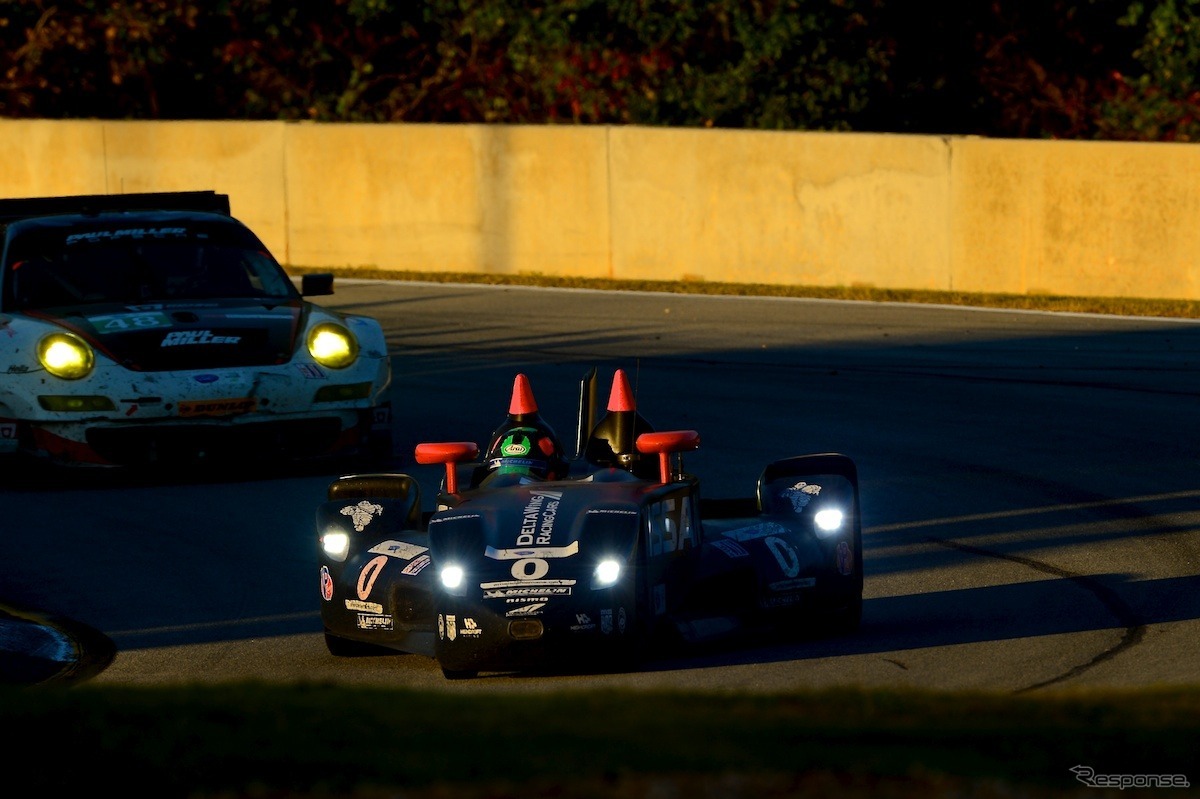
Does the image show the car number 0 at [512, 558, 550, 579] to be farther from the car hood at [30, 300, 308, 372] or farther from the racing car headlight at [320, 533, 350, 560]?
the car hood at [30, 300, 308, 372]

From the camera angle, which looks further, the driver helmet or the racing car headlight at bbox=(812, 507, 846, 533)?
the driver helmet

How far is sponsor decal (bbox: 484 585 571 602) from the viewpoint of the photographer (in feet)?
22.5

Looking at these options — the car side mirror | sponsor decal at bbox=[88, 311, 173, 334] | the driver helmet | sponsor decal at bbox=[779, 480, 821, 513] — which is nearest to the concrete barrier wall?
the car side mirror

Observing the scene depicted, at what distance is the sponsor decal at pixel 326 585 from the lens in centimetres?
756

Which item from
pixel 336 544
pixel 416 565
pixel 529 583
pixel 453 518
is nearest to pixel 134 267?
pixel 336 544

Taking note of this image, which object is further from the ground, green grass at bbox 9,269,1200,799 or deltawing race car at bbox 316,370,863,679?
green grass at bbox 9,269,1200,799

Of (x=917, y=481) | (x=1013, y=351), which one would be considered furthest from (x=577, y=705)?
(x=1013, y=351)

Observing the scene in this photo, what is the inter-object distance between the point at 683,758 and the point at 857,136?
17.2 meters

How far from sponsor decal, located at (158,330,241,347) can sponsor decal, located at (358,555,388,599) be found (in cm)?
387

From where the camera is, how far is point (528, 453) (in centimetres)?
813

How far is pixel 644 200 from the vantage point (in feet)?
72.6

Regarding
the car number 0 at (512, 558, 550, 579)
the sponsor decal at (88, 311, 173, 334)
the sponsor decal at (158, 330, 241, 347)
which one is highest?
the sponsor decal at (88, 311, 173, 334)

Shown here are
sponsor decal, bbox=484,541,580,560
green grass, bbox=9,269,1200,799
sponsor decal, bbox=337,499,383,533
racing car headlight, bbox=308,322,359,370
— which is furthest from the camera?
racing car headlight, bbox=308,322,359,370

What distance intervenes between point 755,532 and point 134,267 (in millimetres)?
5374
